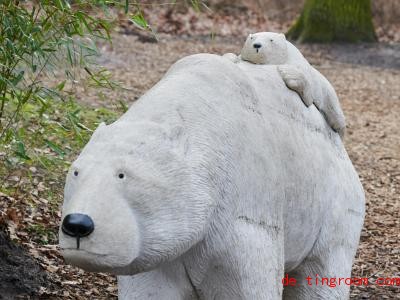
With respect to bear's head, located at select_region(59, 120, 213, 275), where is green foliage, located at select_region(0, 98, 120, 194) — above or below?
below

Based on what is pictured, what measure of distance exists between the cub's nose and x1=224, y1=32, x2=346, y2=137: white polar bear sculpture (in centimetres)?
107

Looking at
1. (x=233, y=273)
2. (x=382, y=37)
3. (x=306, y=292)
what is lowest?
(x=382, y=37)

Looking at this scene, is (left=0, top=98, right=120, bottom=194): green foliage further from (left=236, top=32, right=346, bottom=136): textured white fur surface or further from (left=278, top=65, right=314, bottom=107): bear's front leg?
(left=278, top=65, right=314, bottom=107): bear's front leg

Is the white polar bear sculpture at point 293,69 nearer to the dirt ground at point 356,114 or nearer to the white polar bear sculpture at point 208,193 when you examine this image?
the white polar bear sculpture at point 208,193

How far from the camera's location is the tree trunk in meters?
11.9

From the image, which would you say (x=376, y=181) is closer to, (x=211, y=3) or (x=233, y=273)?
(x=233, y=273)

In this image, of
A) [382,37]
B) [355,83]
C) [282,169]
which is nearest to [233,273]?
[282,169]

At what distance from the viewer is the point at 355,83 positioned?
31.7ft

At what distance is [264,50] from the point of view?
113 inches

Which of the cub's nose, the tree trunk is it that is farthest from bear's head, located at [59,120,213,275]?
the tree trunk

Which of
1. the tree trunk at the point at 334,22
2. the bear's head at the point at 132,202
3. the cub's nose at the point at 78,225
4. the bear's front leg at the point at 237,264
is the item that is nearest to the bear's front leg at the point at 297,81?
the bear's front leg at the point at 237,264

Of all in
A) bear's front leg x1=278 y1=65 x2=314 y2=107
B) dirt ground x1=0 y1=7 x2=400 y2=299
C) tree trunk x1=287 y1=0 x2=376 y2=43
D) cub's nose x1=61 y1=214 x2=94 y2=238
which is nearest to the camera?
cub's nose x1=61 y1=214 x2=94 y2=238

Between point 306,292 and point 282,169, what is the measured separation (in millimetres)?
580

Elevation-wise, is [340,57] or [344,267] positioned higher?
[344,267]
